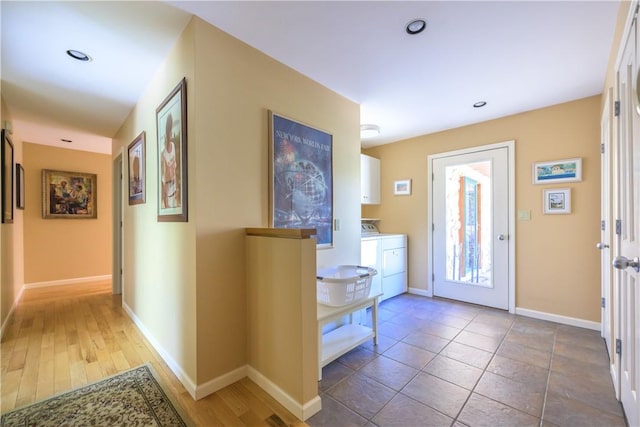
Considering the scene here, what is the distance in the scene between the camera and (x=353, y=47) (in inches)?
78.7

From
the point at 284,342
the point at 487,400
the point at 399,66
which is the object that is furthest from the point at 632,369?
the point at 399,66

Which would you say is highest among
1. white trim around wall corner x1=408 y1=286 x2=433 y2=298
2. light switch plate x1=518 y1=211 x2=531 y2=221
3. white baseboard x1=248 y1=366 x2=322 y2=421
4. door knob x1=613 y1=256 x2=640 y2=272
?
light switch plate x1=518 y1=211 x2=531 y2=221

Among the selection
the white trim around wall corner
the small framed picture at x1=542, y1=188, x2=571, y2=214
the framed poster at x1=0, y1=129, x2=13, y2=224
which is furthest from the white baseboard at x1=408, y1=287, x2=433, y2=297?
the framed poster at x1=0, y1=129, x2=13, y2=224

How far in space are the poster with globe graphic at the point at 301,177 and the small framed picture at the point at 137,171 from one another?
135 centimetres

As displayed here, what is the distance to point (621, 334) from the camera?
1.60 meters

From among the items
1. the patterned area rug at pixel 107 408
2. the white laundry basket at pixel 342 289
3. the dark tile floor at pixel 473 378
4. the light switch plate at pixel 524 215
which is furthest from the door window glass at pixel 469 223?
the patterned area rug at pixel 107 408

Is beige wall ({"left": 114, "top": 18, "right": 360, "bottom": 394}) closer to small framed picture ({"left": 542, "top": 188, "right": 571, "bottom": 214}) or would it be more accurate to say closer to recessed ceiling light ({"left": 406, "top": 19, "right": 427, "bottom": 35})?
recessed ceiling light ({"left": 406, "top": 19, "right": 427, "bottom": 35})

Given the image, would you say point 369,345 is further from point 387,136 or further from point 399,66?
point 387,136

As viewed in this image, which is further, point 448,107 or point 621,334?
point 448,107

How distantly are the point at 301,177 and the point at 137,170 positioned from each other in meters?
1.71

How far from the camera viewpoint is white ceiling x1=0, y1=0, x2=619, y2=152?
1.64m

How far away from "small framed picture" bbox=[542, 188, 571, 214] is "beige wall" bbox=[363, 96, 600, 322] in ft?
0.15

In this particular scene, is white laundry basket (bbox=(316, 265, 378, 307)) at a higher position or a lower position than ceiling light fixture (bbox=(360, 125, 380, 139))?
lower

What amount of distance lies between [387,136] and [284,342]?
3284 mm
